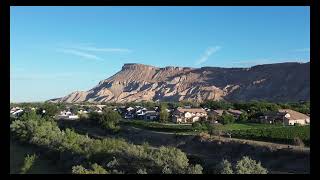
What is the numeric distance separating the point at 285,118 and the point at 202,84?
61545mm

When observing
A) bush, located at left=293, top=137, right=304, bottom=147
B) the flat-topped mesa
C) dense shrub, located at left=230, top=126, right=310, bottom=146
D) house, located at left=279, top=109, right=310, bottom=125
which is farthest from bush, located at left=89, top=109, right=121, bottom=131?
the flat-topped mesa

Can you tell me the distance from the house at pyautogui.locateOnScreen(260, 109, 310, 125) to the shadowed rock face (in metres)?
28.7

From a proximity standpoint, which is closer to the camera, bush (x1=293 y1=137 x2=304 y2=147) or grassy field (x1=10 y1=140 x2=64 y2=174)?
grassy field (x1=10 y1=140 x2=64 y2=174)

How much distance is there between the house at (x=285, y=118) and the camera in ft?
117

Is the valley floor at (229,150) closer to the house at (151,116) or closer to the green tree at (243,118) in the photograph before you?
the green tree at (243,118)

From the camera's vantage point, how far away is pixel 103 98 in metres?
110

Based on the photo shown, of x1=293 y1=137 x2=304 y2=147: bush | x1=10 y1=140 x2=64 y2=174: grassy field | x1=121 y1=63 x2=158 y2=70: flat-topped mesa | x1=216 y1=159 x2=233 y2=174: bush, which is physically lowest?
x1=10 y1=140 x2=64 y2=174: grassy field

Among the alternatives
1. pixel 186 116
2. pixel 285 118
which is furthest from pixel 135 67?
pixel 285 118

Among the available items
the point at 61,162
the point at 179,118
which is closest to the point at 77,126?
Answer: the point at 179,118

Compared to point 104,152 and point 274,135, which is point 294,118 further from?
point 104,152

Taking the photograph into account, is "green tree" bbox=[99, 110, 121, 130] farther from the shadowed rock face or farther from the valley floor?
the shadowed rock face

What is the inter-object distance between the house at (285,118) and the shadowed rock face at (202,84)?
28.7 m

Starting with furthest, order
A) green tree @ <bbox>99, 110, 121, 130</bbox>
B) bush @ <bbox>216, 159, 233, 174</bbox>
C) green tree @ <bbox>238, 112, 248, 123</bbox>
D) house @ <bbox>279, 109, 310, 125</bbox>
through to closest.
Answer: green tree @ <bbox>238, 112, 248, 123</bbox> → house @ <bbox>279, 109, 310, 125</bbox> → green tree @ <bbox>99, 110, 121, 130</bbox> → bush @ <bbox>216, 159, 233, 174</bbox>

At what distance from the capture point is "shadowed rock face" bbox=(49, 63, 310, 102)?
79.2 meters
